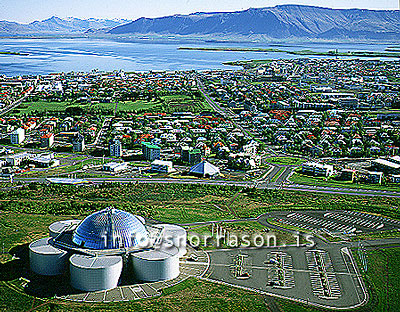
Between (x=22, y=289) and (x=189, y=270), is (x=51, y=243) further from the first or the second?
(x=189, y=270)

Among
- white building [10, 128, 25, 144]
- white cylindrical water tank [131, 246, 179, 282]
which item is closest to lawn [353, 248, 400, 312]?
white cylindrical water tank [131, 246, 179, 282]

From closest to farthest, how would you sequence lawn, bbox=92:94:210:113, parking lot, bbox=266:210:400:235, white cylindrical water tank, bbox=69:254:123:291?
white cylindrical water tank, bbox=69:254:123:291 < parking lot, bbox=266:210:400:235 < lawn, bbox=92:94:210:113

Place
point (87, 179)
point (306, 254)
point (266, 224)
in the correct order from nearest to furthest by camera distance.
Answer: point (306, 254)
point (266, 224)
point (87, 179)

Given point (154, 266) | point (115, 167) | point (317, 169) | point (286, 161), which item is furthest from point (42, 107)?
point (154, 266)

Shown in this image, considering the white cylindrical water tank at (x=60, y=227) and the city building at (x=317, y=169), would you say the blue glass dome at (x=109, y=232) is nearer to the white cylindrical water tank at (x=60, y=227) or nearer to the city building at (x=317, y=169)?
the white cylindrical water tank at (x=60, y=227)

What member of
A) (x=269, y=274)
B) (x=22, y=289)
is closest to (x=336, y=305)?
(x=269, y=274)

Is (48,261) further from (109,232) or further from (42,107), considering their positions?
(42,107)

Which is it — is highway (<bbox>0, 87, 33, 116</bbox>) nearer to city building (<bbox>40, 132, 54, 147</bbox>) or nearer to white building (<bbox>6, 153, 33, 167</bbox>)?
city building (<bbox>40, 132, 54, 147</bbox>)
